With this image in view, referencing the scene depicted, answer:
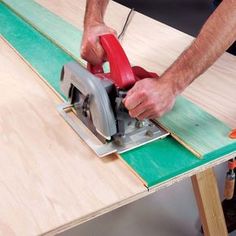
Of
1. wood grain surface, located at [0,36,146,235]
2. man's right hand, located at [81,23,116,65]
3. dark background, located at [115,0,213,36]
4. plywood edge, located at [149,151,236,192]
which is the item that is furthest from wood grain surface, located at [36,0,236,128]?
dark background, located at [115,0,213,36]

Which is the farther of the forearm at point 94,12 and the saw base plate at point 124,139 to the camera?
the forearm at point 94,12

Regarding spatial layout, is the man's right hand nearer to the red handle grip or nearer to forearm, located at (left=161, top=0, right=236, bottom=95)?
the red handle grip

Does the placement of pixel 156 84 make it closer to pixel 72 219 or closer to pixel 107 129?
pixel 107 129

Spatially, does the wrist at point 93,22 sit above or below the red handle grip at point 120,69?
below

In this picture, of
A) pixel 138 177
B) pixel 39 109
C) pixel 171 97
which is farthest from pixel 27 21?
pixel 138 177

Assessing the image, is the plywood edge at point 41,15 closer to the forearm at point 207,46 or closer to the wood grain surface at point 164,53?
the wood grain surface at point 164,53

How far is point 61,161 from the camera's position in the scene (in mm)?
1000

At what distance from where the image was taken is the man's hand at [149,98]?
100 centimetres

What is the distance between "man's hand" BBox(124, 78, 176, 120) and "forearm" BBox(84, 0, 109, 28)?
42 centimetres

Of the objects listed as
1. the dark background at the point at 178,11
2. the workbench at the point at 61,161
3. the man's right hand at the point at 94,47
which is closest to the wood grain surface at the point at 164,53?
the workbench at the point at 61,161

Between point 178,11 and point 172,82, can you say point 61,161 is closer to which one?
point 172,82

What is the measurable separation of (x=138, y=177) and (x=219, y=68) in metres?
0.63

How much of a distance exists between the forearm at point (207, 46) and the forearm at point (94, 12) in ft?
1.41

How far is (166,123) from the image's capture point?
112 centimetres
